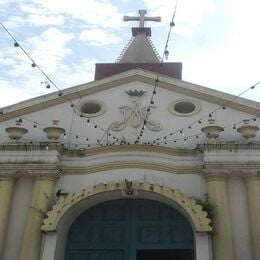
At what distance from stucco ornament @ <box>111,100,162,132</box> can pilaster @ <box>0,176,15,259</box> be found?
125 inches

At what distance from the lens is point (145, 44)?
21.2 meters

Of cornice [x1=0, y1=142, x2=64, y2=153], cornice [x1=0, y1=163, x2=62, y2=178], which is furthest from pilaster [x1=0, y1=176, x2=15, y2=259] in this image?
cornice [x1=0, y1=142, x2=64, y2=153]

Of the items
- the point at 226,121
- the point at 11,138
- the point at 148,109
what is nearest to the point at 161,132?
the point at 148,109

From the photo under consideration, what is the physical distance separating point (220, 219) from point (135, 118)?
3842 mm

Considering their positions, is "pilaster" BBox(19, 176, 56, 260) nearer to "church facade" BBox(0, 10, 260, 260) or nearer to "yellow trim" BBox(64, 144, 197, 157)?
"church facade" BBox(0, 10, 260, 260)

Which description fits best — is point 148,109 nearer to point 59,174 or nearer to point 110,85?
point 110,85

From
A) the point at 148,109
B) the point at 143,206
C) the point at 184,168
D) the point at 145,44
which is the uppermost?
the point at 145,44

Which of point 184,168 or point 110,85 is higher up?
point 110,85

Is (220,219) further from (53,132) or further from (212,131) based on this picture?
(53,132)

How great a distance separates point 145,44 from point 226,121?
921cm

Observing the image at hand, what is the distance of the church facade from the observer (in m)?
11.1

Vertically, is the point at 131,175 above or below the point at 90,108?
below

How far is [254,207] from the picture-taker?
436 inches

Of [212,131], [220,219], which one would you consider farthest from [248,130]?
[220,219]
